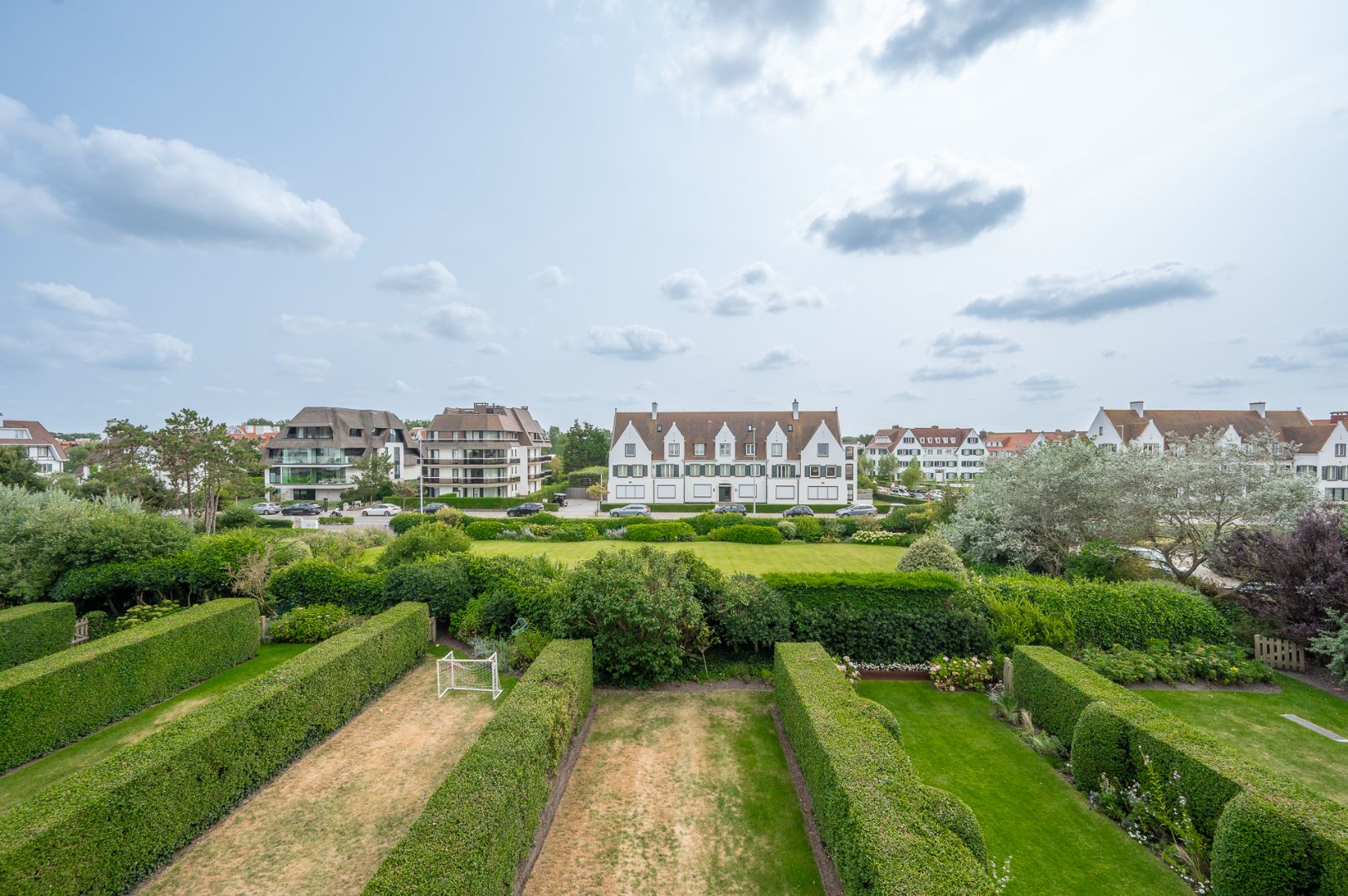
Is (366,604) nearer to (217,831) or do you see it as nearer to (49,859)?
(217,831)

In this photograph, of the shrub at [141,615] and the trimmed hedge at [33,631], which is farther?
the shrub at [141,615]

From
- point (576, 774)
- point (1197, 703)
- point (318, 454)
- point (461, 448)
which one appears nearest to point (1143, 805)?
point (1197, 703)

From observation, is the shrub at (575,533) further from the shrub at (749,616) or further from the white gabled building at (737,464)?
the shrub at (749,616)

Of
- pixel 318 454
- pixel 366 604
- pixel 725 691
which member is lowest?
pixel 725 691

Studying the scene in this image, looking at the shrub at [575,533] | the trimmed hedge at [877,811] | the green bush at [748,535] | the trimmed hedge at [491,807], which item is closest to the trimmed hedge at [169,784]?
the trimmed hedge at [491,807]

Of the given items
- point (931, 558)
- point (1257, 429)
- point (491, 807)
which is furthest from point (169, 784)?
point (1257, 429)
